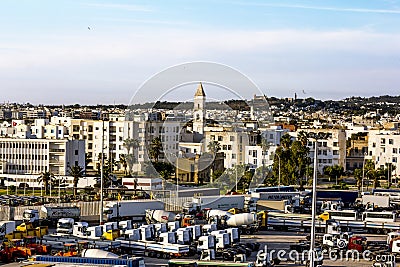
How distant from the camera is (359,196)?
79.9 ft

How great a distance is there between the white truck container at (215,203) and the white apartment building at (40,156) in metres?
10.9

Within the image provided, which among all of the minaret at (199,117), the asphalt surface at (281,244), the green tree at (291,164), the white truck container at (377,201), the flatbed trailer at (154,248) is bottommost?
the asphalt surface at (281,244)

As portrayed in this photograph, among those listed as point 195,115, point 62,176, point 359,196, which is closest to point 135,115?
point 195,115

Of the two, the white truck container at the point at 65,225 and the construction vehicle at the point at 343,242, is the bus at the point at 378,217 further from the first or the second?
the white truck container at the point at 65,225

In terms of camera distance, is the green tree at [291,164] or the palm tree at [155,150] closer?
the green tree at [291,164]

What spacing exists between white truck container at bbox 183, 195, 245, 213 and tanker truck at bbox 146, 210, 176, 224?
180cm

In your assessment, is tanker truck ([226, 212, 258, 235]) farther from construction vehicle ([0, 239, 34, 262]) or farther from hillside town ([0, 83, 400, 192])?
hillside town ([0, 83, 400, 192])

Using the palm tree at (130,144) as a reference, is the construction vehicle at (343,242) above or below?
below

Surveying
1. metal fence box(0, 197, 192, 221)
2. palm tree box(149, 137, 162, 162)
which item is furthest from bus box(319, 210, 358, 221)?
palm tree box(149, 137, 162, 162)

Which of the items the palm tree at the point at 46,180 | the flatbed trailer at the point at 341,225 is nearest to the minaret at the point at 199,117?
the palm tree at the point at 46,180

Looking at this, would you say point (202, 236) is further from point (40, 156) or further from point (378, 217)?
point (40, 156)

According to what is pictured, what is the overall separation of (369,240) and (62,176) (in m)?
15.2

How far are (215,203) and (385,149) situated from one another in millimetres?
15656

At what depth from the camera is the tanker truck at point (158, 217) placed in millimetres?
18016
